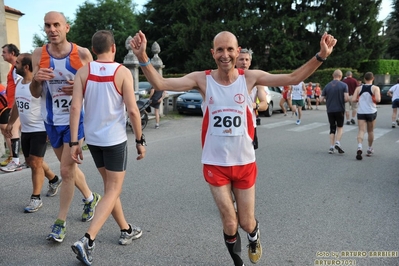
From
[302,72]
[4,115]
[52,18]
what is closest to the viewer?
[302,72]

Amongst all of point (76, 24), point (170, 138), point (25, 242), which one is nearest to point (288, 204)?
point (25, 242)

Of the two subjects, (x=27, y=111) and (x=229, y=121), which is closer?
(x=229, y=121)

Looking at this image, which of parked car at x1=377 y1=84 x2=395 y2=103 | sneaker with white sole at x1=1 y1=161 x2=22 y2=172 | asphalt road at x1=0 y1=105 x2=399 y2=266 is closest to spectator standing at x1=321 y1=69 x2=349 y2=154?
asphalt road at x1=0 y1=105 x2=399 y2=266

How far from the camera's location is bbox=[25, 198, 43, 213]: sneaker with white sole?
4.71 metres

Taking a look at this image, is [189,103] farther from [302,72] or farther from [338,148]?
[302,72]

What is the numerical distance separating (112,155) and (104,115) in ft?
1.23

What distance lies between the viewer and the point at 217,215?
4.64 m

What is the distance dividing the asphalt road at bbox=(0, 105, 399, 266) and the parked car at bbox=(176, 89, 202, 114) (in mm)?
8691

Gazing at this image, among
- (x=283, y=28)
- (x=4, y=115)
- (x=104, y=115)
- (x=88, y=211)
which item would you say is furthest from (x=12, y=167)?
(x=283, y=28)

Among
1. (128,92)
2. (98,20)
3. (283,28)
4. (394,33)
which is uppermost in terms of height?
(98,20)

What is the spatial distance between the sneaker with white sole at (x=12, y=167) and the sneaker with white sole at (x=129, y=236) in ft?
12.9

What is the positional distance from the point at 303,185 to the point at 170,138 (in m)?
5.67

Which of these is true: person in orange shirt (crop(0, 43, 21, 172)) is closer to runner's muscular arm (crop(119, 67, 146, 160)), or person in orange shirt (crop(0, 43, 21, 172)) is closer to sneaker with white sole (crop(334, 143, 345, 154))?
Answer: runner's muscular arm (crop(119, 67, 146, 160))

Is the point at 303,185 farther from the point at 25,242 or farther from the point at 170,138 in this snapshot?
the point at 170,138
